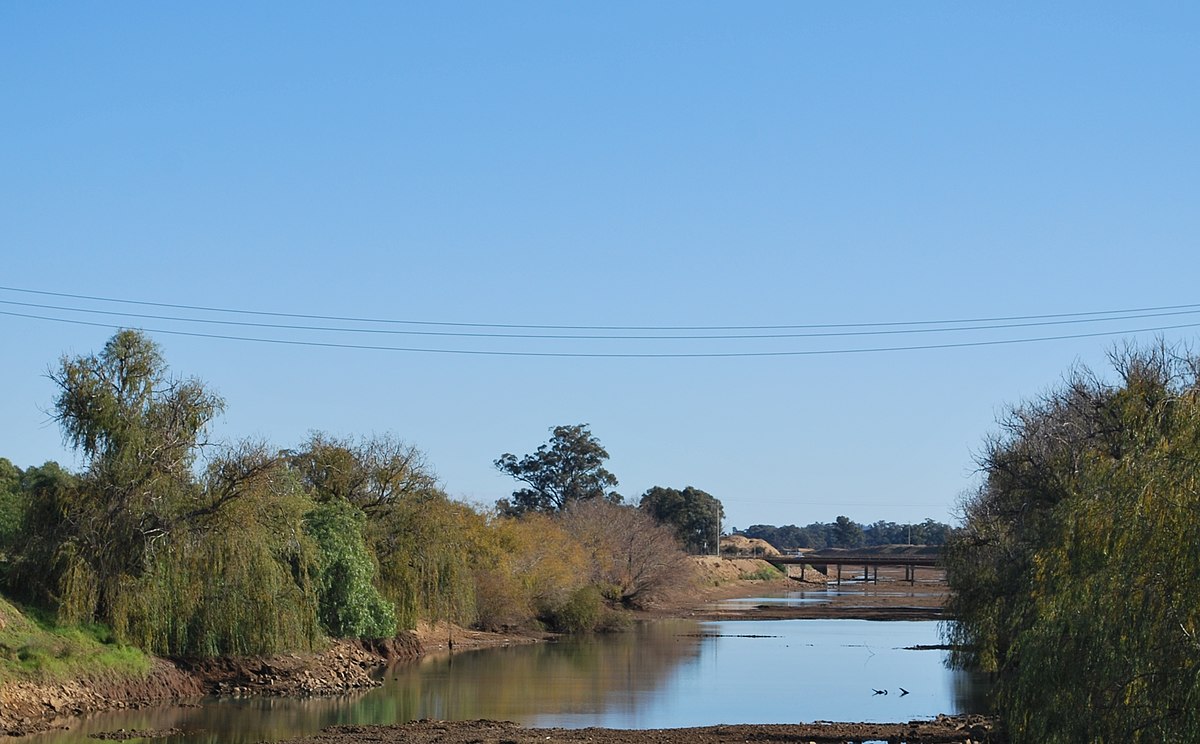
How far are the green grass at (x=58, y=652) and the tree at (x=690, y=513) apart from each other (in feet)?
391

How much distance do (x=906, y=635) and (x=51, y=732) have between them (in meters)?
50.8

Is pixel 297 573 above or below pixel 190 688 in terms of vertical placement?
above

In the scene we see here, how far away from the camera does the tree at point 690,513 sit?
6216 inches

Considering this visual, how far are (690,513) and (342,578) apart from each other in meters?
116

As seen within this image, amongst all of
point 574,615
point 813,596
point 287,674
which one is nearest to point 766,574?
point 813,596

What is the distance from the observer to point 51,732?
1224 inches

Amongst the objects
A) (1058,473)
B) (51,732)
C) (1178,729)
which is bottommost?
(51,732)

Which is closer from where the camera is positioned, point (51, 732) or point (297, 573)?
point (51, 732)

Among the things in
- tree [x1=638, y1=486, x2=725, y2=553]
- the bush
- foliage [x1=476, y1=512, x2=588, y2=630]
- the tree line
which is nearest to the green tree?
the tree line

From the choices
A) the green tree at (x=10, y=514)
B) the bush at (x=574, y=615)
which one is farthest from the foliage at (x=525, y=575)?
the green tree at (x=10, y=514)

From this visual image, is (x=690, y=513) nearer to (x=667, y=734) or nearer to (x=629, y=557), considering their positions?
(x=629, y=557)

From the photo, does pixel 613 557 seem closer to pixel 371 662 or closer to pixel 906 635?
pixel 906 635

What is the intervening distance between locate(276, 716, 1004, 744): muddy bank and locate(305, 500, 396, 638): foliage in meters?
13.6

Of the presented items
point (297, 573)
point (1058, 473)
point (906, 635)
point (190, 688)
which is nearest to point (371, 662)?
point (297, 573)
